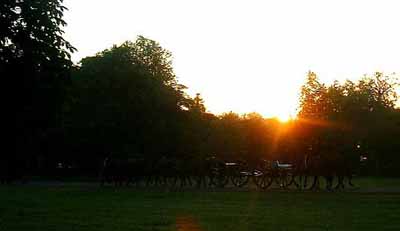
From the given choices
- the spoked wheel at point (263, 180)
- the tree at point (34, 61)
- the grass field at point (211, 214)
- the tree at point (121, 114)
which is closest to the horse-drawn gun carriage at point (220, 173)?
the spoked wheel at point (263, 180)

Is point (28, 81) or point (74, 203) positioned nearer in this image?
point (28, 81)

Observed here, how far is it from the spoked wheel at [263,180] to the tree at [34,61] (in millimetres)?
20144

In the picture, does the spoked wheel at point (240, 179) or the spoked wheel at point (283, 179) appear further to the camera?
the spoked wheel at point (240, 179)

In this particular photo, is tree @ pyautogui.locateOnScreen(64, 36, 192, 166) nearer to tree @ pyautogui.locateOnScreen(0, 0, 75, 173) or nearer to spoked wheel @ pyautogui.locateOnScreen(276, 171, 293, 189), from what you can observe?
spoked wheel @ pyautogui.locateOnScreen(276, 171, 293, 189)

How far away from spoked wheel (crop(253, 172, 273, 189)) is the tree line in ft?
13.6

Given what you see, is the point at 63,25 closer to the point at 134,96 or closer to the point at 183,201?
the point at 183,201

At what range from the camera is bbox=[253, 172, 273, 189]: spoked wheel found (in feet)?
124

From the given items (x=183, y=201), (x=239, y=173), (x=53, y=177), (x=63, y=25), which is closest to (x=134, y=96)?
(x=53, y=177)

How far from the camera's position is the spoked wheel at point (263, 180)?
37719 mm

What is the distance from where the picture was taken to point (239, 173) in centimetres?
4059

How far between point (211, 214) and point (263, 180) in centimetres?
1725

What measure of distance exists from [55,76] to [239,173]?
2354 centimetres

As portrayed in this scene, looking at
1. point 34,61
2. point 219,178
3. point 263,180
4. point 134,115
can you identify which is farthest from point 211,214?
point 134,115

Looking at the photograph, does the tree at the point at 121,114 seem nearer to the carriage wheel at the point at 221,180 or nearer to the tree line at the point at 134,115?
the tree line at the point at 134,115
